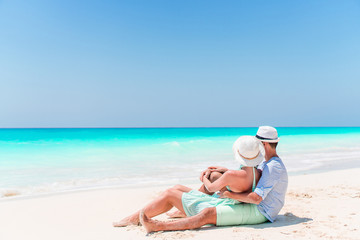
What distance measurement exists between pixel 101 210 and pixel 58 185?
317cm

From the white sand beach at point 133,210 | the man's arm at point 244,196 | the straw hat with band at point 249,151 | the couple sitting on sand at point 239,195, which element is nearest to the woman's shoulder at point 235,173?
the couple sitting on sand at point 239,195

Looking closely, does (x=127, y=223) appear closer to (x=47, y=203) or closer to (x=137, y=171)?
(x=47, y=203)

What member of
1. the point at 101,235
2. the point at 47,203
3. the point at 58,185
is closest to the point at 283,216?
the point at 101,235

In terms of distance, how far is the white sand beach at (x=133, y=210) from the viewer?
3.42m

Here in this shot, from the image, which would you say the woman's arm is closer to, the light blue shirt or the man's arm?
the man's arm

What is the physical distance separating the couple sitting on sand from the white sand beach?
0.37 ft

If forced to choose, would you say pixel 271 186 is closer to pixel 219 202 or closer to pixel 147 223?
pixel 219 202

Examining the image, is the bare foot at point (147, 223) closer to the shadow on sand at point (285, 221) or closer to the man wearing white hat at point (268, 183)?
the man wearing white hat at point (268, 183)

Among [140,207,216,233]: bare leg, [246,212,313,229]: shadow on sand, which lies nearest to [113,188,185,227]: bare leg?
[140,207,216,233]: bare leg

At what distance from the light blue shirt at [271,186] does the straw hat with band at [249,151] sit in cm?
23

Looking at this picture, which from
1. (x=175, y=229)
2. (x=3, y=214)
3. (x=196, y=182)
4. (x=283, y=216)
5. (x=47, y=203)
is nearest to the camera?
(x=175, y=229)

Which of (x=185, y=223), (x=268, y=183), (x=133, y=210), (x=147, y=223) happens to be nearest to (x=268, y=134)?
(x=268, y=183)

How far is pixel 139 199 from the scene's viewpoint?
5578mm

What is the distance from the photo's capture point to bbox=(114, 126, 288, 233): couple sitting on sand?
3369 millimetres
